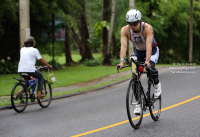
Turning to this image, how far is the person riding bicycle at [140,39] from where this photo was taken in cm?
618

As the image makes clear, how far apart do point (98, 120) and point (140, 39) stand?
7.02 feet

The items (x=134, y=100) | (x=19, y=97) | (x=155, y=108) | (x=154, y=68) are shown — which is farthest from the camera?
(x=19, y=97)

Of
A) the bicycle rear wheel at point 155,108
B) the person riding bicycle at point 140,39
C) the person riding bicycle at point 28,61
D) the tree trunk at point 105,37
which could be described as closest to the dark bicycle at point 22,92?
the person riding bicycle at point 28,61

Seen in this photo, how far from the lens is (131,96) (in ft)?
20.0

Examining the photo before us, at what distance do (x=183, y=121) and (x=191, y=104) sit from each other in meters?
2.20

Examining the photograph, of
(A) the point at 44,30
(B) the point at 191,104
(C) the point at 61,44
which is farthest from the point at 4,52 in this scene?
(B) the point at 191,104

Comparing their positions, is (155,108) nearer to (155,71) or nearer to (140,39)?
(155,71)

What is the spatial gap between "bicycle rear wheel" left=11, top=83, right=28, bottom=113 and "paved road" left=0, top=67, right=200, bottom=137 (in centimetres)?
18

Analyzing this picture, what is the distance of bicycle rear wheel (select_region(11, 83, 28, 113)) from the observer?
9.04 meters

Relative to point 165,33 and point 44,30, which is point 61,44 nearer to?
point 44,30

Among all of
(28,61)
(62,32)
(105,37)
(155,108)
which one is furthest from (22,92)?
(105,37)

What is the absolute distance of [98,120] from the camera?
24.7 feet

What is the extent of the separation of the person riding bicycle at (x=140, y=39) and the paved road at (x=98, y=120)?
0.63 meters

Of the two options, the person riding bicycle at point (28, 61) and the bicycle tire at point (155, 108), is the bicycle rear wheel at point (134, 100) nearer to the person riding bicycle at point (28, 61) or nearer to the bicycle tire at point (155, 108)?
the bicycle tire at point (155, 108)
